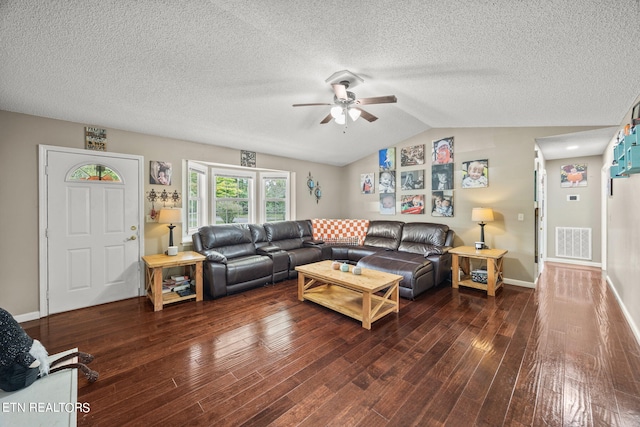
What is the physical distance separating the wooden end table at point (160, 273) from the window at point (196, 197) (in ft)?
2.77

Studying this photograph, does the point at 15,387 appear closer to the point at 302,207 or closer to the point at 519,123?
the point at 302,207

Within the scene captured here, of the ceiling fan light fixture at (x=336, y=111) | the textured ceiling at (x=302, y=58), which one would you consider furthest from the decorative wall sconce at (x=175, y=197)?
the ceiling fan light fixture at (x=336, y=111)

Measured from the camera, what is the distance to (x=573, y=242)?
215 inches

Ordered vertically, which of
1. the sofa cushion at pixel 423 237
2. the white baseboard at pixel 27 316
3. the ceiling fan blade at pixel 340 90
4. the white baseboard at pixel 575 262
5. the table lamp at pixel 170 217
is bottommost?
the white baseboard at pixel 27 316

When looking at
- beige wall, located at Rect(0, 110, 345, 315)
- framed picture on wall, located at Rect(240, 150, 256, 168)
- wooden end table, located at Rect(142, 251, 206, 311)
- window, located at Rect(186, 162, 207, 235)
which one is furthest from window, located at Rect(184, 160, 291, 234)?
beige wall, located at Rect(0, 110, 345, 315)

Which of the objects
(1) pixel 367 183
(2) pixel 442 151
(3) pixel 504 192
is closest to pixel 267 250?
(1) pixel 367 183

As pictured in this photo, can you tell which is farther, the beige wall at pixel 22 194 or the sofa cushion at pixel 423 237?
the sofa cushion at pixel 423 237

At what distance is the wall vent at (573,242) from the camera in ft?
17.4

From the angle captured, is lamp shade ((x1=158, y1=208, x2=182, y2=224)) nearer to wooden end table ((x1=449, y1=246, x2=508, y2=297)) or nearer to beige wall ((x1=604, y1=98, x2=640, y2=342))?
wooden end table ((x1=449, y1=246, x2=508, y2=297))

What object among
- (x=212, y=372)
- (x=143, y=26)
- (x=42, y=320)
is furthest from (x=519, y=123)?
(x=42, y=320)

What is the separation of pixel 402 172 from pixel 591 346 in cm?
382

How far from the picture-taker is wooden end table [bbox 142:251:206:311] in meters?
3.17

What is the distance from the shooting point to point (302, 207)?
19.2 ft

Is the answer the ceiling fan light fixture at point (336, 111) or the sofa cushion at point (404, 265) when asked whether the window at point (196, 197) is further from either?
the sofa cushion at point (404, 265)
